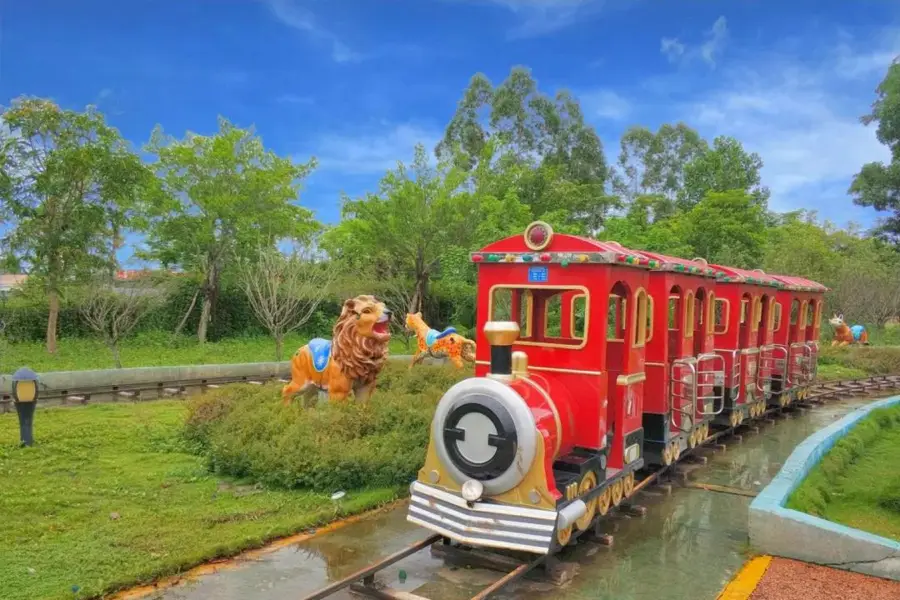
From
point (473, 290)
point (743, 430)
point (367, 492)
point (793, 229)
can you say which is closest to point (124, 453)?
point (367, 492)

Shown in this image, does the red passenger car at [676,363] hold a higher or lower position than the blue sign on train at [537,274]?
lower

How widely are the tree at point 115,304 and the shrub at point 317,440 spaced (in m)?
8.43

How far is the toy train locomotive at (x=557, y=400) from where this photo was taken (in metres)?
5.40

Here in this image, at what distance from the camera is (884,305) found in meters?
28.8

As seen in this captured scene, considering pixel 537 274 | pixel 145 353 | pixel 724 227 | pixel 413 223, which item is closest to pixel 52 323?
pixel 145 353

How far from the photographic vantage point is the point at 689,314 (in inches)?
340

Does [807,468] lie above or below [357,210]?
below

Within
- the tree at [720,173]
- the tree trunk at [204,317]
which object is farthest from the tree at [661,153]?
the tree trunk at [204,317]

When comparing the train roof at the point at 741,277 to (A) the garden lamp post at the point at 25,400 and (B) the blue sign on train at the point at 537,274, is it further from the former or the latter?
(A) the garden lamp post at the point at 25,400

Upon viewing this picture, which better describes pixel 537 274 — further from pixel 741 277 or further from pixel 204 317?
pixel 204 317

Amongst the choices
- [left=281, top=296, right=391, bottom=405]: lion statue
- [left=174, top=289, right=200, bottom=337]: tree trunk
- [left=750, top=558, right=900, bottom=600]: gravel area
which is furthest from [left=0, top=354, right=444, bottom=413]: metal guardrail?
[left=750, top=558, right=900, bottom=600]: gravel area

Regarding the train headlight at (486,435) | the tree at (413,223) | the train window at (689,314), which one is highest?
the tree at (413,223)

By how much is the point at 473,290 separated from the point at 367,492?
1669 cm

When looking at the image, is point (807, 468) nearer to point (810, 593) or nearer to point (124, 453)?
point (810, 593)
